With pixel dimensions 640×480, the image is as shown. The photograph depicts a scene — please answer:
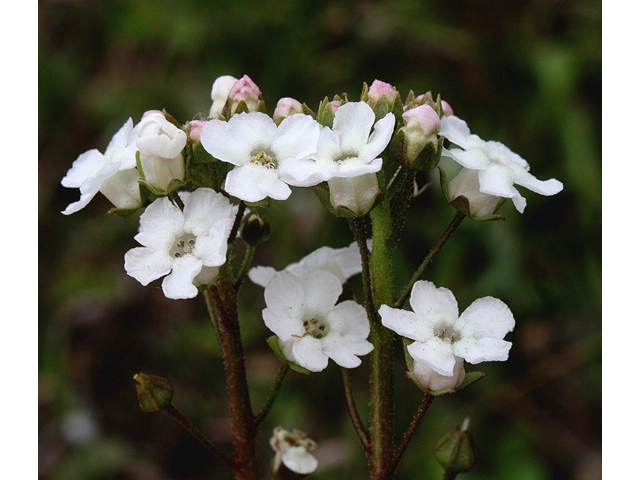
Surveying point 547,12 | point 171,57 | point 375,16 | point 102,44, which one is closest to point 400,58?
point 375,16

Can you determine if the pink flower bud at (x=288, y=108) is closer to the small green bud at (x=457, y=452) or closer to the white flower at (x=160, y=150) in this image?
the white flower at (x=160, y=150)

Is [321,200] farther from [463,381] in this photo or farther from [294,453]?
[294,453]

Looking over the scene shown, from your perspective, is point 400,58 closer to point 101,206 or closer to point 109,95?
point 109,95

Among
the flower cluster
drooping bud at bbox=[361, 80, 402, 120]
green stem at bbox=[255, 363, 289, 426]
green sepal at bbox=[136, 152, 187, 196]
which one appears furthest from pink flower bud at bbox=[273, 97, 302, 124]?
green stem at bbox=[255, 363, 289, 426]

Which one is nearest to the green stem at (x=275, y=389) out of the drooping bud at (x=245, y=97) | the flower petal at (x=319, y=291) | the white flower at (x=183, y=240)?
the flower petal at (x=319, y=291)

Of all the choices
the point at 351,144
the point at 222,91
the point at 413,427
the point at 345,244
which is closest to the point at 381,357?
the point at 413,427
